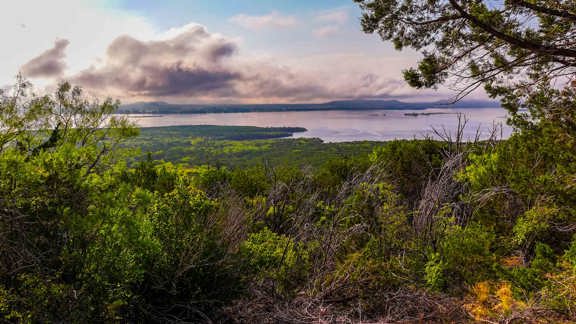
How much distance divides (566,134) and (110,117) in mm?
17094

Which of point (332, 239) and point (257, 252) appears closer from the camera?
point (257, 252)

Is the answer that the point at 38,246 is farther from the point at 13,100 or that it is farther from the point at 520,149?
the point at 13,100

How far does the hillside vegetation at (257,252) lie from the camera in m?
3.24

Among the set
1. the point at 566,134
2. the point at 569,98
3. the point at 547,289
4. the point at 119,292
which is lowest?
the point at 547,289

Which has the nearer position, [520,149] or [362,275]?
[362,275]

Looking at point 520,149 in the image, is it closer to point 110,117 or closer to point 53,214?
point 53,214

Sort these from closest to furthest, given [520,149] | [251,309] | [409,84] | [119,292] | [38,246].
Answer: [38,246]
[119,292]
[251,309]
[409,84]
[520,149]

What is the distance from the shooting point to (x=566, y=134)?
5953 millimetres

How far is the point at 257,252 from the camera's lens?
17.9 ft

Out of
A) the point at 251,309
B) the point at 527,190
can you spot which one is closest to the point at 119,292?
the point at 251,309

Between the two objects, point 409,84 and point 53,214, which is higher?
point 409,84

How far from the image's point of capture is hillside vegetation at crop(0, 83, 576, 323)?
3.24 m

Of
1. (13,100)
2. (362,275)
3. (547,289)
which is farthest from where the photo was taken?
(13,100)

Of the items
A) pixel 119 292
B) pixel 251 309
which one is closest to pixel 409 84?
pixel 251 309
